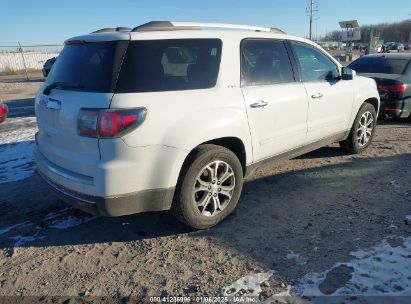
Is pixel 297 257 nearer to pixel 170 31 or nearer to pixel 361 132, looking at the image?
pixel 170 31

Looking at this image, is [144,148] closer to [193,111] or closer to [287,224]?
[193,111]

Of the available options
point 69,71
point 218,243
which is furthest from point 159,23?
point 218,243

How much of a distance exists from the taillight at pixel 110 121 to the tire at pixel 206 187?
678 millimetres

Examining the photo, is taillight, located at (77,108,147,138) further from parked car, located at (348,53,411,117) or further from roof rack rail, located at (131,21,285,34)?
parked car, located at (348,53,411,117)

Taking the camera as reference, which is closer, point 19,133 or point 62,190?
point 62,190

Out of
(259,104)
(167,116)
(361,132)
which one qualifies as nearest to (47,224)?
(167,116)

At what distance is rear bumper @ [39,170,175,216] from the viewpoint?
3074 mm

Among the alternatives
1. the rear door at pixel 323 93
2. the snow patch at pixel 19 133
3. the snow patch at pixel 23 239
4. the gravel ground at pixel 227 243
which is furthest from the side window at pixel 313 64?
the snow patch at pixel 19 133

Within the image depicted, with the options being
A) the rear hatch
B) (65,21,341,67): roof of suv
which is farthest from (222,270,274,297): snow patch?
(65,21,341,67): roof of suv

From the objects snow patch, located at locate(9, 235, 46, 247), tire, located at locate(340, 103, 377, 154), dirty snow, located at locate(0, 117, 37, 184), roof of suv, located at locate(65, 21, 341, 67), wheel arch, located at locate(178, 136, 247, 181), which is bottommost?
snow patch, located at locate(9, 235, 46, 247)

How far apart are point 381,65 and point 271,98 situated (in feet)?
18.2

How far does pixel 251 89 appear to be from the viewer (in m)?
3.89

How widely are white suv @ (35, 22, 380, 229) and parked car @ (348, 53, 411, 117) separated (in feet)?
13.6

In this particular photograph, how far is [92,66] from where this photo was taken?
3.22m
